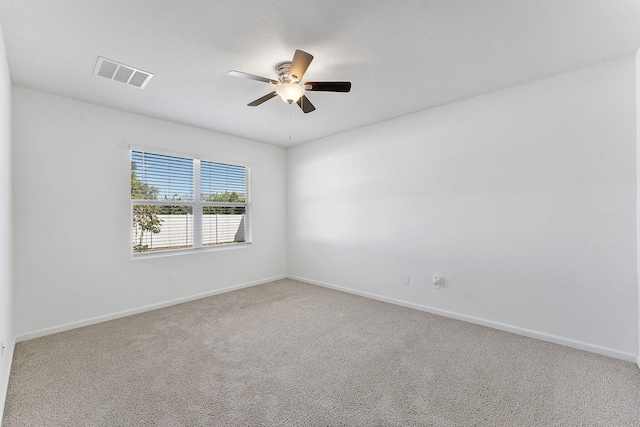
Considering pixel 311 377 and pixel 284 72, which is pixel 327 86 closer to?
pixel 284 72

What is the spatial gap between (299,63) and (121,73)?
176cm

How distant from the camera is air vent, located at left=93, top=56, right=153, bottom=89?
8.07ft

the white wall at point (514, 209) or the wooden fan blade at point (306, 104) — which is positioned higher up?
the wooden fan blade at point (306, 104)

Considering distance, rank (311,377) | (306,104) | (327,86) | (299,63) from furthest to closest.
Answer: (306,104) < (327,86) < (311,377) < (299,63)

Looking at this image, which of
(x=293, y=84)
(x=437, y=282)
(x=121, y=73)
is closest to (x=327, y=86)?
(x=293, y=84)

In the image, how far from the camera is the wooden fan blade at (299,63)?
1.98 m

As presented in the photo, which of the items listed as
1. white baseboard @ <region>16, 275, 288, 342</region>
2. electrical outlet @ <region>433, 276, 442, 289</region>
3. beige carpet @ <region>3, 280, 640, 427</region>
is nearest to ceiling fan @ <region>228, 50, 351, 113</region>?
beige carpet @ <region>3, 280, 640, 427</region>

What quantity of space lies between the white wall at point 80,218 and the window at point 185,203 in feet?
0.52

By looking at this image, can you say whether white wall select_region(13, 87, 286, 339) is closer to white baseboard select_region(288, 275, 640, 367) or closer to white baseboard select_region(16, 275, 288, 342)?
white baseboard select_region(16, 275, 288, 342)

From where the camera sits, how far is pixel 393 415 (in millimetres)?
1779

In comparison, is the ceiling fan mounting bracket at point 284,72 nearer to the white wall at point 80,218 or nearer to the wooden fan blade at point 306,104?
the wooden fan blade at point 306,104

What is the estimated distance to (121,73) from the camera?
262 centimetres

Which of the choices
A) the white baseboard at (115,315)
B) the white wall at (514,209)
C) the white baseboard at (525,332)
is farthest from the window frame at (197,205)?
the white baseboard at (525,332)

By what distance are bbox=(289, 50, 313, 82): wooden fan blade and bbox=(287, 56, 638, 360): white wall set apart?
207 cm
